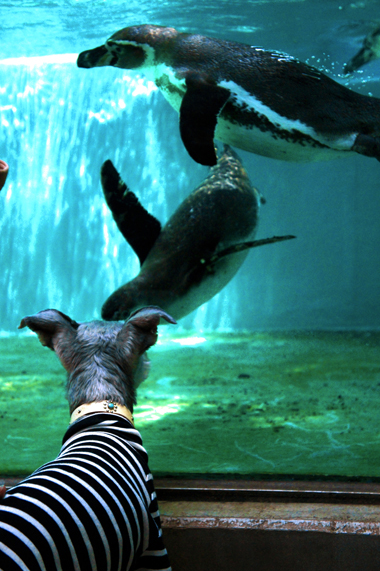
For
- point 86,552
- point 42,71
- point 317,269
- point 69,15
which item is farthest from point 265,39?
point 86,552

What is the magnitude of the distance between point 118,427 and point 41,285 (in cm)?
1112

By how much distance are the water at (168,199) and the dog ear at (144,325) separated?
1355 millimetres

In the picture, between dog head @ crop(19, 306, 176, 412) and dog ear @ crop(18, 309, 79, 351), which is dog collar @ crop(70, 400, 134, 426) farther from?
dog ear @ crop(18, 309, 79, 351)

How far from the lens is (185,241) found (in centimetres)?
321

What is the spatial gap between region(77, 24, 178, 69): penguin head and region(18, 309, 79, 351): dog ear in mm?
1788

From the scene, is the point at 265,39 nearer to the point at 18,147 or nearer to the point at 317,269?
the point at 317,269

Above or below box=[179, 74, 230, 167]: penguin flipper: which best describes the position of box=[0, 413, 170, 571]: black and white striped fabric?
below

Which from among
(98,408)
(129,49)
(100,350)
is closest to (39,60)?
(129,49)

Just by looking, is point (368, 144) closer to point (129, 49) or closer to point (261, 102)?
point (261, 102)

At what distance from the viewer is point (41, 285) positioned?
11.9m

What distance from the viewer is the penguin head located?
2666 millimetres

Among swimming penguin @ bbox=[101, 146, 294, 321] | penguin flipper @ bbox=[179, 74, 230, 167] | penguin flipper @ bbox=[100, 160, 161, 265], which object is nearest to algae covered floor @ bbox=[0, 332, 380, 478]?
swimming penguin @ bbox=[101, 146, 294, 321]

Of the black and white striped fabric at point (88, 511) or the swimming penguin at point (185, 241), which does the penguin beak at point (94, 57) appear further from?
the black and white striped fabric at point (88, 511)

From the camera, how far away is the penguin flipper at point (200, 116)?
237cm
